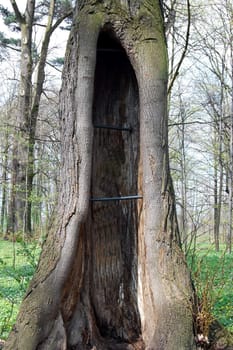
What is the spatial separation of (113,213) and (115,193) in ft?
0.51

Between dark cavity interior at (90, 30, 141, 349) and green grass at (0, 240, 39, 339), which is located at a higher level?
dark cavity interior at (90, 30, 141, 349)

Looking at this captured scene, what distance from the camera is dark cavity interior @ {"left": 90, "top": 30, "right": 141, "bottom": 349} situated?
2.99m

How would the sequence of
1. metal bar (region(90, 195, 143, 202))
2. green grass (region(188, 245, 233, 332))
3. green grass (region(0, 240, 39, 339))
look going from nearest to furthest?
1. green grass (region(188, 245, 233, 332))
2. metal bar (region(90, 195, 143, 202))
3. green grass (region(0, 240, 39, 339))

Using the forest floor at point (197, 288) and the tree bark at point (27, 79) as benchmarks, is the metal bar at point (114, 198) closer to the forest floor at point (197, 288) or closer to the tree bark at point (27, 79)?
the forest floor at point (197, 288)

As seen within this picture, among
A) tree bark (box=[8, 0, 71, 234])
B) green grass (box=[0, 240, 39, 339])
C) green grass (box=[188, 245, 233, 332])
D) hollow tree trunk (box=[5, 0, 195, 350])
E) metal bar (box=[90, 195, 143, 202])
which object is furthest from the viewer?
tree bark (box=[8, 0, 71, 234])

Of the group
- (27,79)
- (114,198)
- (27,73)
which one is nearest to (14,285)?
(114,198)

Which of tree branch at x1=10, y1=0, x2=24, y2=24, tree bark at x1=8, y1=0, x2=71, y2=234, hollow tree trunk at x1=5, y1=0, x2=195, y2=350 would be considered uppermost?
tree branch at x1=10, y1=0, x2=24, y2=24

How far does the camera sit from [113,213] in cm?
314

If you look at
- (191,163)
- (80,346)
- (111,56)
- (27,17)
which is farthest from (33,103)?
(80,346)

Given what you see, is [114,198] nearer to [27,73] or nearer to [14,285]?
[14,285]

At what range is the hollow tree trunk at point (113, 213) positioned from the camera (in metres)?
2.61

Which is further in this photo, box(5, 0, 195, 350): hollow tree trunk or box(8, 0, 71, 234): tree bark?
box(8, 0, 71, 234): tree bark

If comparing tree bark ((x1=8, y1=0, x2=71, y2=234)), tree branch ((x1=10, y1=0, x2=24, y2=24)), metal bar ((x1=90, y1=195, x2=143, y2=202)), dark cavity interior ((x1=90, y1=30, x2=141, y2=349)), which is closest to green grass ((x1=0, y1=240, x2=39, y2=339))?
dark cavity interior ((x1=90, y1=30, x2=141, y2=349))

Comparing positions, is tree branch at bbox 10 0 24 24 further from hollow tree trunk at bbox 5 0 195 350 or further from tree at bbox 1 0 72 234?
hollow tree trunk at bbox 5 0 195 350
